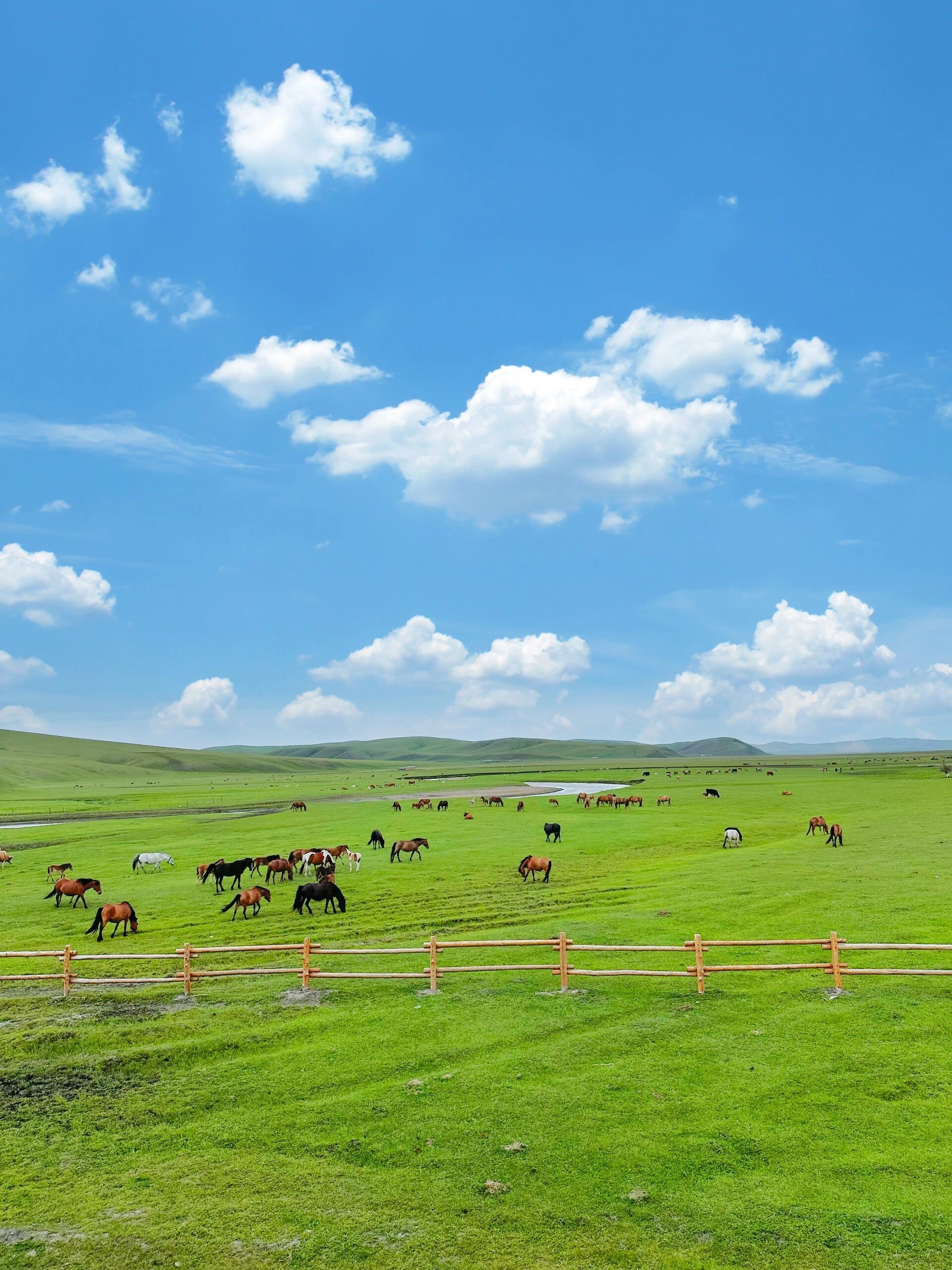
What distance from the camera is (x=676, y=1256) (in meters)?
10.4

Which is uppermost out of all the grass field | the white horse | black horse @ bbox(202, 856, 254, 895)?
Answer: the grass field

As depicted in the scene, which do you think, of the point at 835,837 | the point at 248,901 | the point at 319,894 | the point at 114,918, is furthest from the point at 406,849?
the point at 835,837

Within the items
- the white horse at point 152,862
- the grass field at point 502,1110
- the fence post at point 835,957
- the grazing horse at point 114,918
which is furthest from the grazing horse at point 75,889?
the fence post at point 835,957

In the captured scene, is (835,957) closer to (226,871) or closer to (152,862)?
(226,871)

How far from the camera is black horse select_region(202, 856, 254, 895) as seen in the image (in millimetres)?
37031

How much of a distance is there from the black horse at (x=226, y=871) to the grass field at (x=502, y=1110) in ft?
26.2

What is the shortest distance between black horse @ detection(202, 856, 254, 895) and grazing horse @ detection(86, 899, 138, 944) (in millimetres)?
7644

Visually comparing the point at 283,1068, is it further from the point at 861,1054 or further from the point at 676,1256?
the point at 861,1054

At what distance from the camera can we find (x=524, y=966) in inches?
766

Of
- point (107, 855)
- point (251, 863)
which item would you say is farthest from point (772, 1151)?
point (107, 855)

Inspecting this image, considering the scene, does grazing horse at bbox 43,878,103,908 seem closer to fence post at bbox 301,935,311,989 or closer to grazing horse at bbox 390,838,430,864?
grazing horse at bbox 390,838,430,864

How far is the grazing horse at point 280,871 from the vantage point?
39031mm

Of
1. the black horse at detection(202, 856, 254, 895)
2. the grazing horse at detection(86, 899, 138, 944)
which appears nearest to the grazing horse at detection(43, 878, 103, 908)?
the black horse at detection(202, 856, 254, 895)

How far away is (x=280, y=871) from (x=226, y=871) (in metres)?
3.49
